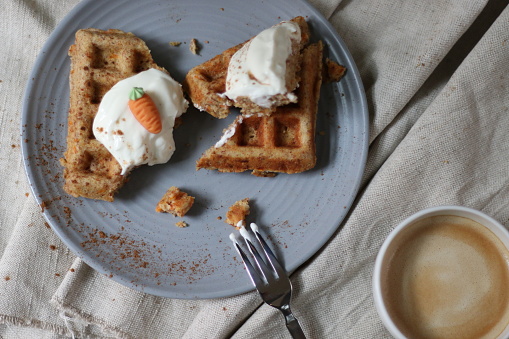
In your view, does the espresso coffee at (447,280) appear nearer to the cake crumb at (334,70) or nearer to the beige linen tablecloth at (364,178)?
the beige linen tablecloth at (364,178)

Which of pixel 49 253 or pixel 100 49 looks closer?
pixel 100 49

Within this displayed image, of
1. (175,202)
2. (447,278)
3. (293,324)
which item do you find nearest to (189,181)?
(175,202)

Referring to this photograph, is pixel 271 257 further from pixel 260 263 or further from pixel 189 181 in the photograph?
pixel 189 181

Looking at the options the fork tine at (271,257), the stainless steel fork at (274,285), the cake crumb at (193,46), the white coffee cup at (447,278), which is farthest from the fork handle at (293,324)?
the cake crumb at (193,46)

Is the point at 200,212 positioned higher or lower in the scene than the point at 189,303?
higher

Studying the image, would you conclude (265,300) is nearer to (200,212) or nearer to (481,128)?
(200,212)

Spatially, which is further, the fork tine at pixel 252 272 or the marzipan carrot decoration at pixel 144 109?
the fork tine at pixel 252 272

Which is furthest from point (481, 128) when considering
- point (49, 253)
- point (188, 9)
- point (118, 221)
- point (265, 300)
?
point (49, 253)

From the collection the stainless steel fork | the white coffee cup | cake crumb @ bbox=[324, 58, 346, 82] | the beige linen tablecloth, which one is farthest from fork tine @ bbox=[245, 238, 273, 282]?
cake crumb @ bbox=[324, 58, 346, 82]
